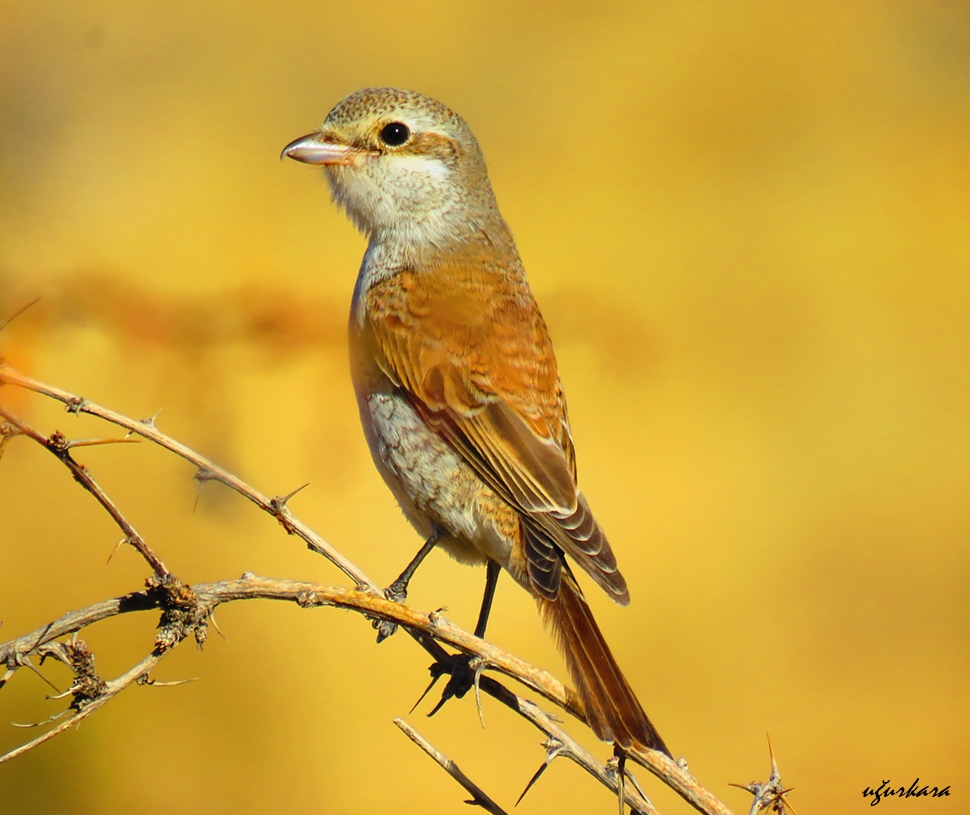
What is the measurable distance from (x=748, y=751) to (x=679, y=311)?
9.49 ft

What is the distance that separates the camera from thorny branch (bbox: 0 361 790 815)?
6.22 ft

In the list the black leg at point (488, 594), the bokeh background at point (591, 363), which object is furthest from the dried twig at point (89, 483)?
the black leg at point (488, 594)

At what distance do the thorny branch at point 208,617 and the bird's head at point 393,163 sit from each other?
62.6 inches

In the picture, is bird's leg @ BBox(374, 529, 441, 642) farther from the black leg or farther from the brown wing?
the brown wing

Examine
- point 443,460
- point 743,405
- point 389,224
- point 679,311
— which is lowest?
point 443,460

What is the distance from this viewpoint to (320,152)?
368cm

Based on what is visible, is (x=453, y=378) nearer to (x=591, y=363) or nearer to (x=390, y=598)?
(x=390, y=598)

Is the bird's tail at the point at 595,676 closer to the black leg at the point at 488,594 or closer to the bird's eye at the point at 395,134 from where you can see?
the black leg at the point at 488,594

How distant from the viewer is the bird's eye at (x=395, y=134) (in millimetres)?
3766

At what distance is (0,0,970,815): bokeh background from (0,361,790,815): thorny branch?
0.78 m

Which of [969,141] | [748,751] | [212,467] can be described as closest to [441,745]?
[748,751]

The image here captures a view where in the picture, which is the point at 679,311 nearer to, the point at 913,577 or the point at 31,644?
the point at 913,577

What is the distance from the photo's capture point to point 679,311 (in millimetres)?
7223

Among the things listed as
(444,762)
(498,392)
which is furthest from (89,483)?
(498,392)
